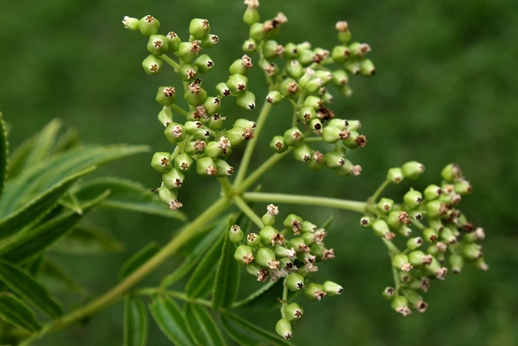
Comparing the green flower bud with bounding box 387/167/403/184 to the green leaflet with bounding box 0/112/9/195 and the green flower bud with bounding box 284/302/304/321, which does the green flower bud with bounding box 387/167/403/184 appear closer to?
the green flower bud with bounding box 284/302/304/321

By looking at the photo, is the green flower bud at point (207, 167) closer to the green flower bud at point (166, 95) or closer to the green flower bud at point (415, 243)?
the green flower bud at point (166, 95)

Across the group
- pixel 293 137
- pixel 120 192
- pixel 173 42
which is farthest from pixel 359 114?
pixel 173 42

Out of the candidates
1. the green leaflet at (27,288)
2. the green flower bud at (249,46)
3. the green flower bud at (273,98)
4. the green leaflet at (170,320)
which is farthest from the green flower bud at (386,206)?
the green leaflet at (27,288)

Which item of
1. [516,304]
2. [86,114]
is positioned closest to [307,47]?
[516,304]

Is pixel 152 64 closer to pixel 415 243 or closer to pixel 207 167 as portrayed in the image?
pixel 207 167

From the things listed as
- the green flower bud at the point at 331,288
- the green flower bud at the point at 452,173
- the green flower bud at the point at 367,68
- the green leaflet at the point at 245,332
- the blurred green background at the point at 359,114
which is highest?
the blurred green background at the point at 359,114

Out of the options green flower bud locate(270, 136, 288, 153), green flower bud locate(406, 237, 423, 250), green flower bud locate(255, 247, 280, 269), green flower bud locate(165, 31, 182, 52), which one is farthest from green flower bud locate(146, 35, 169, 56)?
green flower bud locate(406, 237, 423, 250)

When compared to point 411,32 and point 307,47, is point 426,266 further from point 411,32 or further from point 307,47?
point 411,32
